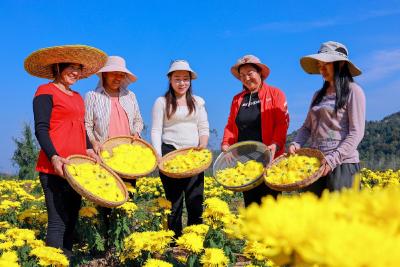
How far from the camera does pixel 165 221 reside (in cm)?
545

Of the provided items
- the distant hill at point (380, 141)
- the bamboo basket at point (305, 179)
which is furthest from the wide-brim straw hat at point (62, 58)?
the distant hill at point (380, 141)

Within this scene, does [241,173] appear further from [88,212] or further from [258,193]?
[88,212]

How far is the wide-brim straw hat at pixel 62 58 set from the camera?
4090mm

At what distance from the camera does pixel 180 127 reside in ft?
16.5

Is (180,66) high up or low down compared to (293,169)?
up

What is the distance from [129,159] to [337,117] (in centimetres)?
235

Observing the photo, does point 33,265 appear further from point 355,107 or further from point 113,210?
point 355,107

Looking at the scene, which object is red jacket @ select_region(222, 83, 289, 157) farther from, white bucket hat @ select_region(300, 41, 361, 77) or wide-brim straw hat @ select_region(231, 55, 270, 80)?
white bucket hat @ select_region(300, 41, 361, 77)

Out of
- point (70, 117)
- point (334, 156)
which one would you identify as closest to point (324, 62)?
point (334, 156)

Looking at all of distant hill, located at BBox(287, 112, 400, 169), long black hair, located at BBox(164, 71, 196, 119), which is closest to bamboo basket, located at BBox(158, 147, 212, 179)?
long black hair, located at BBox(164, 71, 196, 119)

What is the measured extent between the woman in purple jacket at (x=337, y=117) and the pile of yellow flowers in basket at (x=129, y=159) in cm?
191

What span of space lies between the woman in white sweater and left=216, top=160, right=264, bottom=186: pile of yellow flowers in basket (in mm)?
542

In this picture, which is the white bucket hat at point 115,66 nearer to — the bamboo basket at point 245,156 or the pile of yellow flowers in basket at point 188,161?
the pile of yellow flowers in basket at point 188,161

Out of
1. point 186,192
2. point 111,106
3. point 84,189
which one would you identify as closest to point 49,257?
point 84,189
